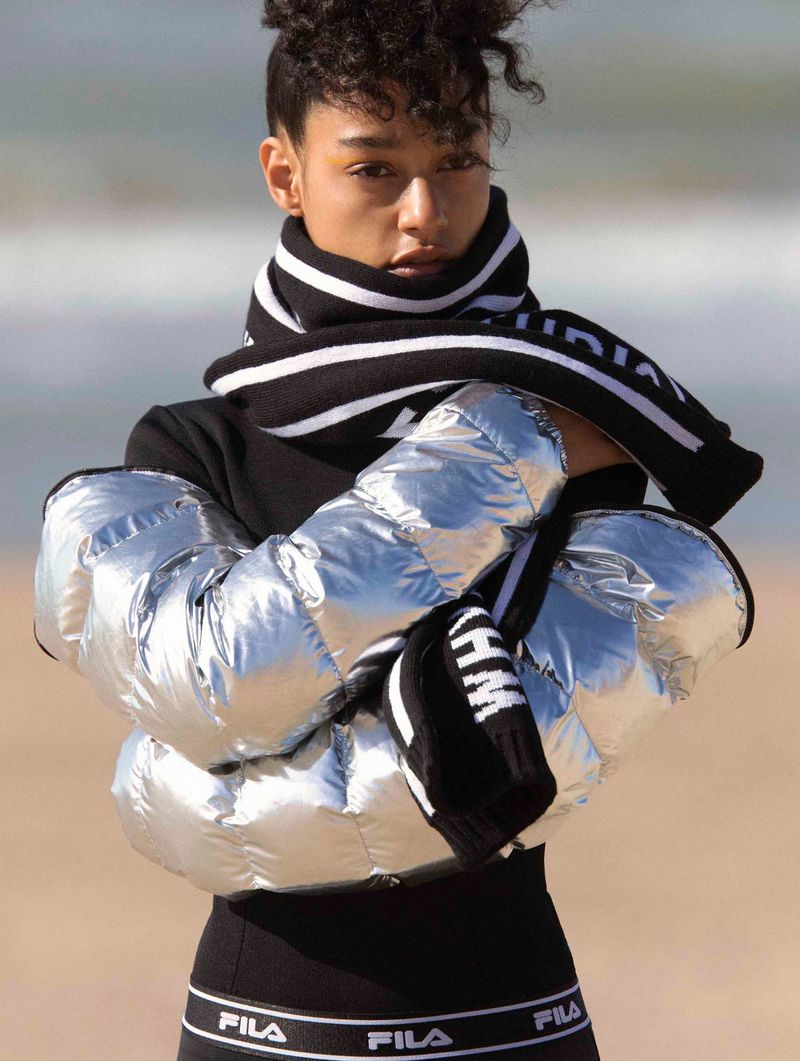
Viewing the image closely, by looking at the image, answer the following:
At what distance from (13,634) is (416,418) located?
224 inches

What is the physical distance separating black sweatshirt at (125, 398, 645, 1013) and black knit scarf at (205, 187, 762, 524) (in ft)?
0.18

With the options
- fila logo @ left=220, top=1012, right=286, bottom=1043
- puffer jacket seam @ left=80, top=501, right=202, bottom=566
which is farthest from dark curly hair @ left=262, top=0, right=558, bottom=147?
fila logo @ left=220, top=1012, right=286, bottom=1043

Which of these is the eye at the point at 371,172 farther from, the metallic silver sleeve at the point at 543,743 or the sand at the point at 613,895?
the sand at the point at 613,895

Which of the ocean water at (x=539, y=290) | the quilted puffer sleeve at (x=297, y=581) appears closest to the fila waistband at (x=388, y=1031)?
the quilted puffer sleeve at (x=297, y=581)

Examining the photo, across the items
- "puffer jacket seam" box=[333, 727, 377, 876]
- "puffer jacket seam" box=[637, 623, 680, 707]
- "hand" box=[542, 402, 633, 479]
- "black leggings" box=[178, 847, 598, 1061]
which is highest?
"hand" box=[542, 402, 633, 479]

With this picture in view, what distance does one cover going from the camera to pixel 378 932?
1262 millimetres

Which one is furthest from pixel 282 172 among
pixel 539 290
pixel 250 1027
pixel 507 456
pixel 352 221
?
pixel 539 290

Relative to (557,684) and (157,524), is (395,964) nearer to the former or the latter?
(557,684)

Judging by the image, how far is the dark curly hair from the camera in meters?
1.29

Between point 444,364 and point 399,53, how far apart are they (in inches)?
10.8

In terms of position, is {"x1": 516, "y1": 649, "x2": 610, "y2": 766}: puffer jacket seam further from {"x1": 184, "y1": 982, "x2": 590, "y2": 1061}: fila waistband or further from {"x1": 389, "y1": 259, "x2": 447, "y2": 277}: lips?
{"x1": 389, "y1": 259, "x2": 447, "y2": 277}: lips

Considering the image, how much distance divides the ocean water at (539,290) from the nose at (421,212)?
399 inches

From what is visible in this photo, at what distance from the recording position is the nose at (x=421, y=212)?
1.32 metres

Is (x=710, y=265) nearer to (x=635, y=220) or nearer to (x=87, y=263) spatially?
(x=635, y=220)
